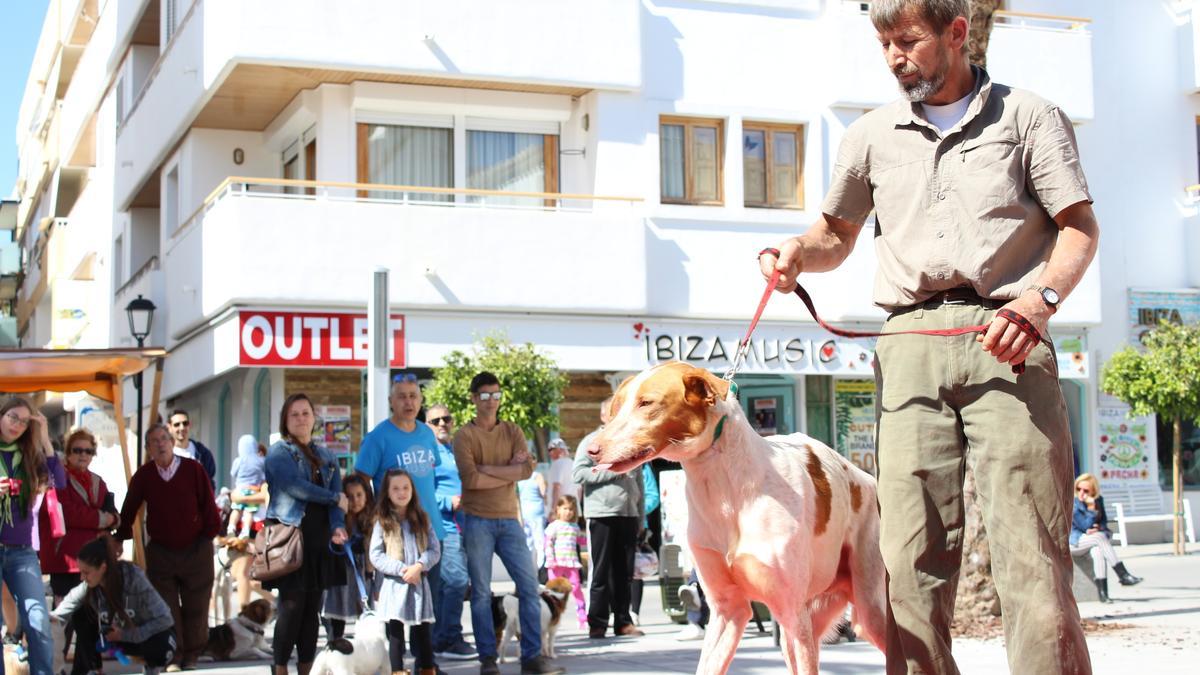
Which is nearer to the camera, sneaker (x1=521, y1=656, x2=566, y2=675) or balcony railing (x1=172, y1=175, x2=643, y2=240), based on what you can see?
sneaker (x1=521, y1=656, x2=566, y2=675)

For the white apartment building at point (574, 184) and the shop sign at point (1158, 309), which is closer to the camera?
the white apartment building at point (574, 184)

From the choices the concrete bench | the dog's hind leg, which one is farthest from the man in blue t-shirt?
the concrete bench

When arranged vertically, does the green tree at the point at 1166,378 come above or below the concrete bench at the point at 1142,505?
above

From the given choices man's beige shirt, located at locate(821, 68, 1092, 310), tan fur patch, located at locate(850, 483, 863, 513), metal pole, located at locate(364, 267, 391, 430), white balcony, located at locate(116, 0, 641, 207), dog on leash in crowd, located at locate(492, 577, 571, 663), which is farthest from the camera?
white balcony, located at locate(116, 0, 641, 207)

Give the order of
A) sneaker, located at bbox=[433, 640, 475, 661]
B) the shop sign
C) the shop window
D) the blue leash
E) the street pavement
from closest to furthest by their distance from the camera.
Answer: the street pavement < the blue leash < sneaker, located at bbox=[433, 640, 475, 661] < the shop window < the shop sign

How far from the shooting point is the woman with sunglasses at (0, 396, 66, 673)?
33.4ft

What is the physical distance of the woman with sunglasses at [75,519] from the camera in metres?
12.2

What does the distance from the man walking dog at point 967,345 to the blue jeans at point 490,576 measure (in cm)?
655

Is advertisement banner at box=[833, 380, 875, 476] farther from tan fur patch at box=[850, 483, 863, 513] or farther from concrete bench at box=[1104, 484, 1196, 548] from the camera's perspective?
tan fur patch at box=[850, 483, 863, 513]

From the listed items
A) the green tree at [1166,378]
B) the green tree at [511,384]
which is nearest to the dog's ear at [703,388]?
the green tree at [511,384]

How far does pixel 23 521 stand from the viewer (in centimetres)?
1022

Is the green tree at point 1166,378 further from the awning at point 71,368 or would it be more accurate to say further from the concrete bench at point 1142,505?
the awning at point 71,368

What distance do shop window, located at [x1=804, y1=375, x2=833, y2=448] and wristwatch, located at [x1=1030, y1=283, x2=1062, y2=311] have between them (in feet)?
69.8

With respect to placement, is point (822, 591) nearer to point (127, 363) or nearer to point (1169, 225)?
point (127, 363)
